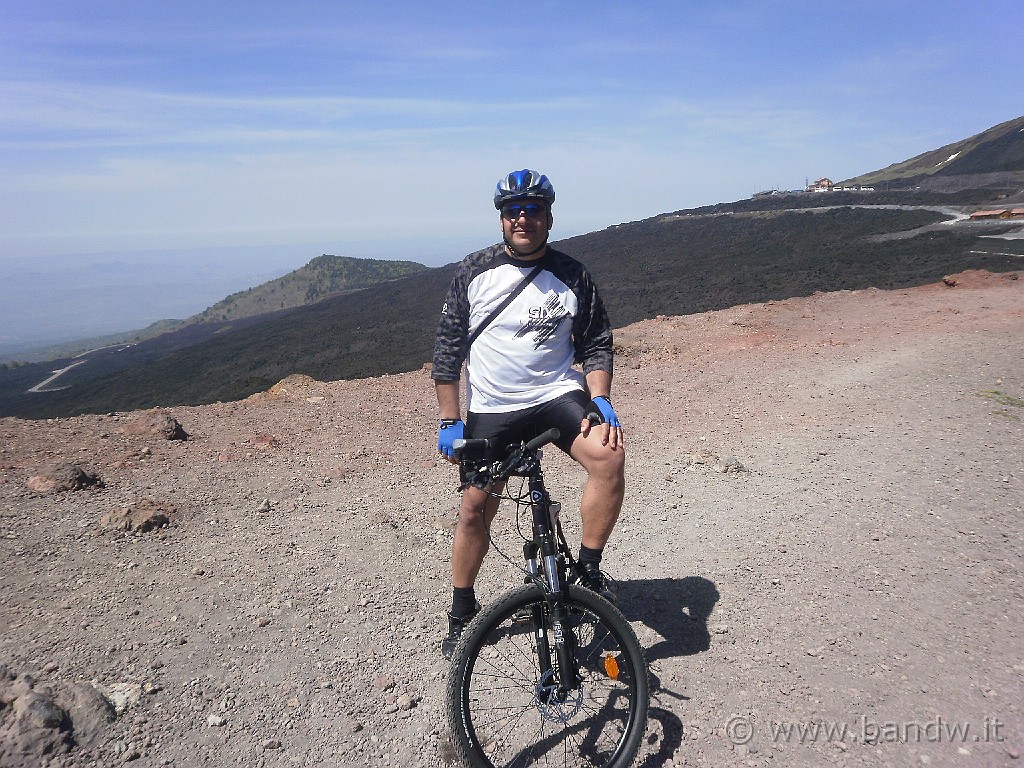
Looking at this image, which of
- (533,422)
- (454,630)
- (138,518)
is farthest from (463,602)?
(138,518)

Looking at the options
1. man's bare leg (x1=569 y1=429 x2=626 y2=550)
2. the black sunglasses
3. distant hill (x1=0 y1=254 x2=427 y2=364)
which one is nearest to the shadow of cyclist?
man's bare leg (x1=569 y1=429 x2=626 y2=550)

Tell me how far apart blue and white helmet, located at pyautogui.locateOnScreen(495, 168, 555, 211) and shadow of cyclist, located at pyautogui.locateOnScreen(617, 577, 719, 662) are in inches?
86.2

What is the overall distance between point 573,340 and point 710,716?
168 cm

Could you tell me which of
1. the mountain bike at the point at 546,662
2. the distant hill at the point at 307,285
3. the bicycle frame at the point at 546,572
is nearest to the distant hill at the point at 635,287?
the mountain bike at the point at 546,662

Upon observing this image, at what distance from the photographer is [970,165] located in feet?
238

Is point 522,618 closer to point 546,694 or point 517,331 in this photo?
point 546,694

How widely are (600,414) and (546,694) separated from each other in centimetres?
108

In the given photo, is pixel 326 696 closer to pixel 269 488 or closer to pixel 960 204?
pixel 269 488

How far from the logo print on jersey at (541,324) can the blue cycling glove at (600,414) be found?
35cm

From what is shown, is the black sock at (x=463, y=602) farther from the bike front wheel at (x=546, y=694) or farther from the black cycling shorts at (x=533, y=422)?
the black cycling shorts at (x=533, y=422)

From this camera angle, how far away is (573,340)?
3.13 m

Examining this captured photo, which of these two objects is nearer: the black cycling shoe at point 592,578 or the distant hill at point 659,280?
the black cycling shoe at point 592,578

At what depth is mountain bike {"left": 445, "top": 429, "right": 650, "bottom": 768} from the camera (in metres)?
2.40

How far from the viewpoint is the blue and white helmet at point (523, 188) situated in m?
2.89
